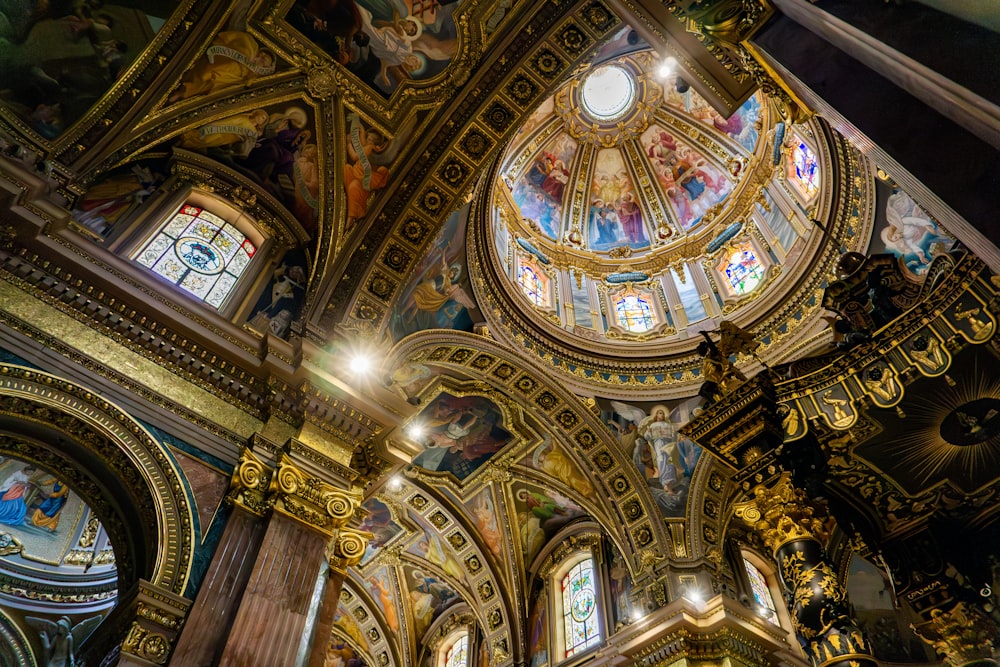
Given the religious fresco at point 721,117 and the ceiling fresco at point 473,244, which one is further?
the religious fresco at point 721,117

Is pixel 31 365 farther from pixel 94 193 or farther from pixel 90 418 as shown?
pixel 94 193

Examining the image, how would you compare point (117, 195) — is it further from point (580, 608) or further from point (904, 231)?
point (904, 231)

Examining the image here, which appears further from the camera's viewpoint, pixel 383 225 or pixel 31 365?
pixel 383 225

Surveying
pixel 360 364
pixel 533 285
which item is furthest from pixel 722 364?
pixel 533 285

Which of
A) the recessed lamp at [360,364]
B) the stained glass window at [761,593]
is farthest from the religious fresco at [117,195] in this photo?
the stained glass window at [761,593]

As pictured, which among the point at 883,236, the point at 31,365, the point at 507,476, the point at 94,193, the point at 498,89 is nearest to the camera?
the point at 31,365

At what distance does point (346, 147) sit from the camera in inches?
376

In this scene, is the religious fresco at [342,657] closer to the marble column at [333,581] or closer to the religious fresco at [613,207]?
the marble column at [333,581]

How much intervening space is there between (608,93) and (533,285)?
6.23 m

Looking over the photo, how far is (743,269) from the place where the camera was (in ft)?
48.0

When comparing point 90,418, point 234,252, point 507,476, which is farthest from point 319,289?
point 507,476

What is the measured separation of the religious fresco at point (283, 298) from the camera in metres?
8.57

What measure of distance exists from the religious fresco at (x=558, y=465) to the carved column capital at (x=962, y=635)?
23.4 ft

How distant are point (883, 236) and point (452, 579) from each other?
36.5 ft
